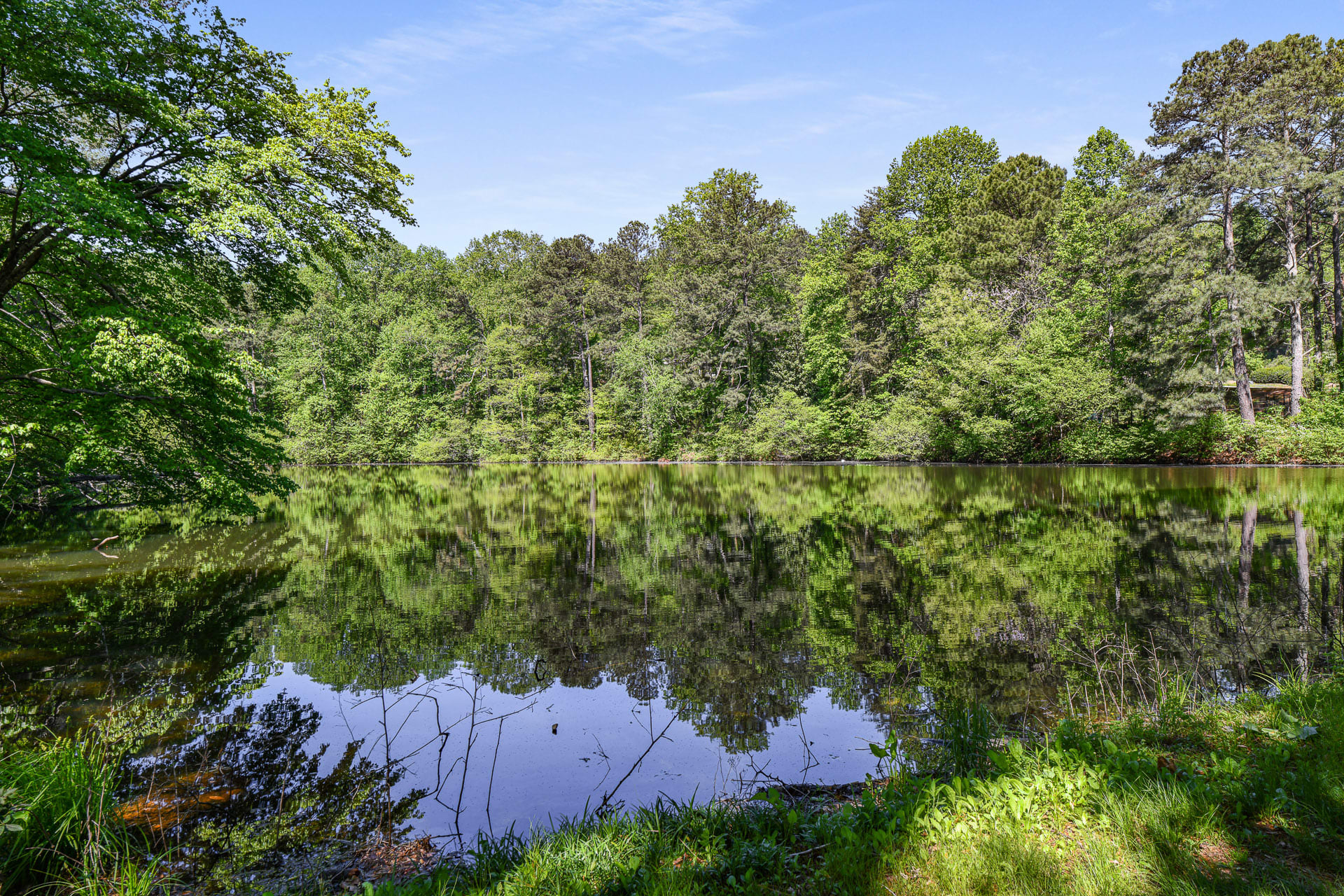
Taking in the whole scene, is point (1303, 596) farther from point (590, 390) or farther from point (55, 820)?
point (590, 390)

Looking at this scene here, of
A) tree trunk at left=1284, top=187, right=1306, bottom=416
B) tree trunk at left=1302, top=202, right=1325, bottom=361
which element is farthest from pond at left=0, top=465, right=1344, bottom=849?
tree trunk at left=1302, top=202, right=1325, bottom=361

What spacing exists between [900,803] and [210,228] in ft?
43.0

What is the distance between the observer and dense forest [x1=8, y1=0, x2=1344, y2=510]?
1030 cm

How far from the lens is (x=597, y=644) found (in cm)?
816

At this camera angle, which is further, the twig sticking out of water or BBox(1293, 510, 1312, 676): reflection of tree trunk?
BBox(1293, 510, 1312, 676): reflection of tree trunk

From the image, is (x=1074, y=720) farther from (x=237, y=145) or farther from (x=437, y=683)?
(x=237, y=145)

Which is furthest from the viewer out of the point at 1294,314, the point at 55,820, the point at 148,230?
the point at 1294,314

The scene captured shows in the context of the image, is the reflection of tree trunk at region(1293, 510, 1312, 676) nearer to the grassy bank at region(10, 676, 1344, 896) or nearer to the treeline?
the grassy bank at region(10, 676, 1344, 896)

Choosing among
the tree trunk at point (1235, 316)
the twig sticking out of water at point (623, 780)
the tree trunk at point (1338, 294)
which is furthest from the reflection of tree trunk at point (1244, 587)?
the tree trunk at point (1338, 294)

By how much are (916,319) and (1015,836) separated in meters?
44.2

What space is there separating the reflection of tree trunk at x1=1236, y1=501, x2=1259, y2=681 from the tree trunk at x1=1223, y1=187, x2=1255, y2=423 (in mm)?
17840

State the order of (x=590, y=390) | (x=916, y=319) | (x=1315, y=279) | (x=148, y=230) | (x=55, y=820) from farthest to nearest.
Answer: (x=590, y=390) → (x=916, y=319) → (x=1315, y=279) → (x=148, y=230) → (x=55, y=820)

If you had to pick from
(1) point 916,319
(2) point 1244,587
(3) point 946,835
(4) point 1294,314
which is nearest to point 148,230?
(3) point 946,835

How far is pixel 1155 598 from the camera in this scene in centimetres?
896
